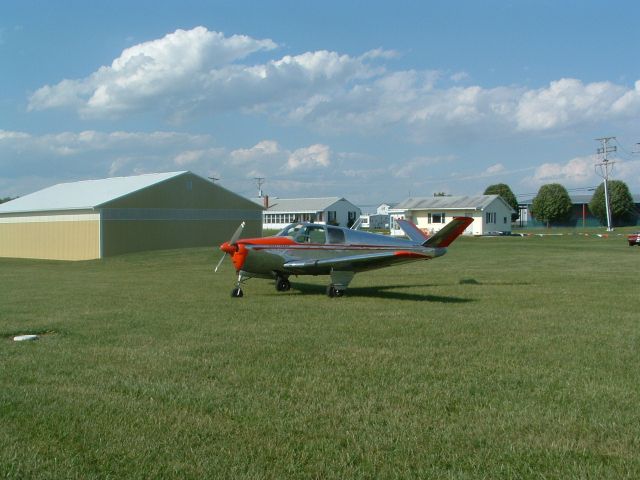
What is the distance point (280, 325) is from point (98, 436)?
6.02 meters

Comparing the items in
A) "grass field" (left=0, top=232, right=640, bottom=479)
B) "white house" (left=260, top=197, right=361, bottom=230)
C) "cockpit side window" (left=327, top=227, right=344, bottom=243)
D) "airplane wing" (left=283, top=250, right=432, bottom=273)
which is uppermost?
"white house" (left=260, top=197, right=361, bottom=230)

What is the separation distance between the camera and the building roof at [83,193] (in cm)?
4297

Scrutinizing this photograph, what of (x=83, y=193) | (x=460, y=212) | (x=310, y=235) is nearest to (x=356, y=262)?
(x=310, y=235)

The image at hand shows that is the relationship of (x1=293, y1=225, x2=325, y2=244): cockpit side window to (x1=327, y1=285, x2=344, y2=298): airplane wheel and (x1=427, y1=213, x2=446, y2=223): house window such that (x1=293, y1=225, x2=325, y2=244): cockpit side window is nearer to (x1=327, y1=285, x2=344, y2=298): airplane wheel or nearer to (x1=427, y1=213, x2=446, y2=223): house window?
(x1=327, y1=285, x2=344, y2=298): airplane wheel

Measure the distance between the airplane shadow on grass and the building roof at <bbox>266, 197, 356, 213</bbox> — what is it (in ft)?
267

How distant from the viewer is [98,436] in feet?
18.3

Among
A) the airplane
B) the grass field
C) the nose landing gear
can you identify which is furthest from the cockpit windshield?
the grass field

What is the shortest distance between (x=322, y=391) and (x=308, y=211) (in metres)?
94.7

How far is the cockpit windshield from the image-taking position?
17.4 metres

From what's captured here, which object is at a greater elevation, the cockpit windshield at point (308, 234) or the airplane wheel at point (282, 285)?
the cockpit windshield at point (308, 234)

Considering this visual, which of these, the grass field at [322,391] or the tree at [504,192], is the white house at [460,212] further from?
the grass field at [322,391]

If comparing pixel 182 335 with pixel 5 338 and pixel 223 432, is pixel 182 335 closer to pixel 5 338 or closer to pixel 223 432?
pixel 5 338

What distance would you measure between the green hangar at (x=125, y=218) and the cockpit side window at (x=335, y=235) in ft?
86.1

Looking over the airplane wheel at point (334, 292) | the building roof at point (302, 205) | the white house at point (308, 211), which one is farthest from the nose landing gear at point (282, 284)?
the building roof at point (302, 205)
